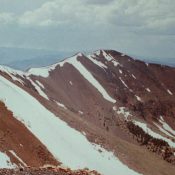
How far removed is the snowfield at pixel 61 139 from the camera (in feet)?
169

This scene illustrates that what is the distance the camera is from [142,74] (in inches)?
6531

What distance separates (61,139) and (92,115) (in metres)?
51.9

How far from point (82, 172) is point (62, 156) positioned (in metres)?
26.9

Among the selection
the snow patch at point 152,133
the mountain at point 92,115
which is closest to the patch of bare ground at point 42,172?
the mountain at point 92,115

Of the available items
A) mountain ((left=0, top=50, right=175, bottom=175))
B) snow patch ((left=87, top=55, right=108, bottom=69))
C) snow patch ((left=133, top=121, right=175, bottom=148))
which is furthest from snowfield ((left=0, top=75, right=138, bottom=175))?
snow patch ((left=87, top=55, right=108, bottom=69))

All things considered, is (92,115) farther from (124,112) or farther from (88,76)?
(88,76)

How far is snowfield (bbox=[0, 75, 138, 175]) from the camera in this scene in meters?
51.5

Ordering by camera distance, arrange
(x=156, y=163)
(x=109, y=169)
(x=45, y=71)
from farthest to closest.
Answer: (x=45, y=71) < (x=156, y=163) < (x=109, y=169)

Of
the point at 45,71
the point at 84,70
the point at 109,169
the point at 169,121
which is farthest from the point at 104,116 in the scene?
the point at 109,169

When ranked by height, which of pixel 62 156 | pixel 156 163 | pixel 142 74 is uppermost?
pixel 142 74

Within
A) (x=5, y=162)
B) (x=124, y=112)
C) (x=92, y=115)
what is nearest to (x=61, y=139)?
(x=5, y=162)

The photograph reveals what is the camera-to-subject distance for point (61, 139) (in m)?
55.7

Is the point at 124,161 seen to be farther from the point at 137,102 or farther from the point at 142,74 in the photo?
the point at 142,74

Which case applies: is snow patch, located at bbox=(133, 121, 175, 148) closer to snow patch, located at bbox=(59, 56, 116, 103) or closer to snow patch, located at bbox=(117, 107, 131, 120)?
snow patch, located at bbox=(117, 107, 131, 120)
